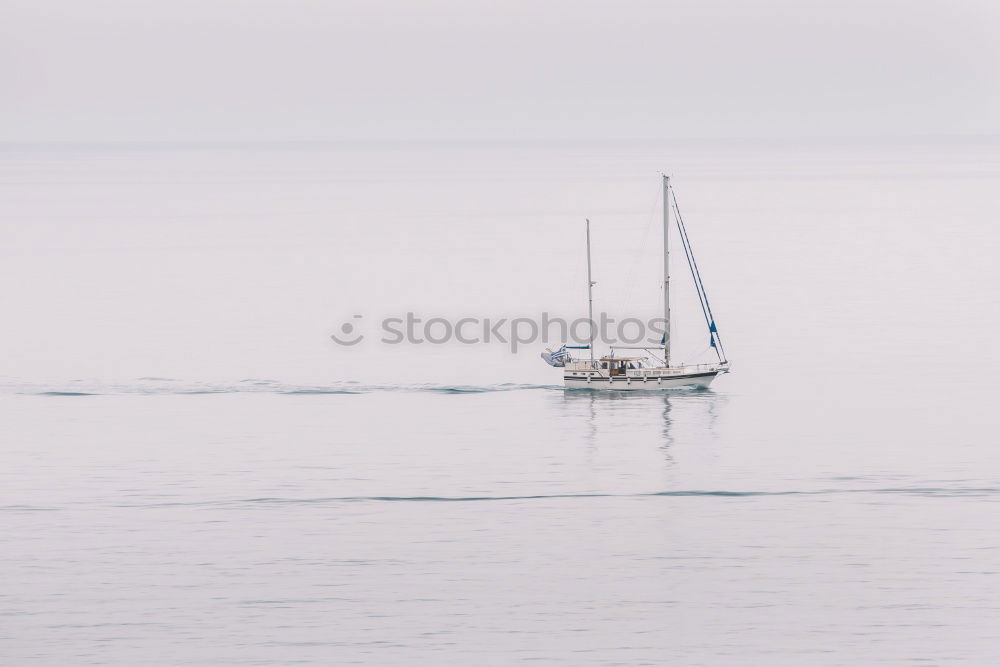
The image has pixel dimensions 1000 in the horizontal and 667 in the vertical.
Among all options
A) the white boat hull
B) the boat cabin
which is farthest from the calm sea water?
the boat cabin

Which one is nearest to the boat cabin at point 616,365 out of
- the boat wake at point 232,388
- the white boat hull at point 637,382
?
the white boat hull at point 637,382

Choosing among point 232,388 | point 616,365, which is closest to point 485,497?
point 616,365

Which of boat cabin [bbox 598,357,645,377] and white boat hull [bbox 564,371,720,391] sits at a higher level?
boat cabin [bbox 598,357,645,377]

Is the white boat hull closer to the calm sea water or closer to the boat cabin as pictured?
the boat cabin

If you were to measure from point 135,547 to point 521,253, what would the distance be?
12096 cm

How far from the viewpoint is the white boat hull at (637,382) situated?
78750mm

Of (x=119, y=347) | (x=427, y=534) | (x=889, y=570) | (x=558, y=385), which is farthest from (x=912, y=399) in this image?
(x=119, y=347)

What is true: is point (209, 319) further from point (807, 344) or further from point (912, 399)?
point (912, 399)

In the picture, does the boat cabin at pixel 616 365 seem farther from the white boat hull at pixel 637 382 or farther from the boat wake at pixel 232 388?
the boat wake at pixel 232 388

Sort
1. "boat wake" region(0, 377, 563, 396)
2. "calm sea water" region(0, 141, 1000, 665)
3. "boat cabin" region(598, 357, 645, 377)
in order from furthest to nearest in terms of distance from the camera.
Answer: "boat wake" region(0, 377, 563, 396) → "boat cabin" region(598, 357, 645, 377) → "calm sea water" region(0, 141, 1000, 665)

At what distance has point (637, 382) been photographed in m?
78.7

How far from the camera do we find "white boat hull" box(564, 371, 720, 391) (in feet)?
258

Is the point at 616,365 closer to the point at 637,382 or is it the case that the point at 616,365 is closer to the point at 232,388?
the point at 637,382

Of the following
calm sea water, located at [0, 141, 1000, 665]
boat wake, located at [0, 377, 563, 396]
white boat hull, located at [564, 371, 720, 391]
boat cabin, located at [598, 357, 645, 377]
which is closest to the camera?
calm sea water, located at [0, 141, 1000, 665]
